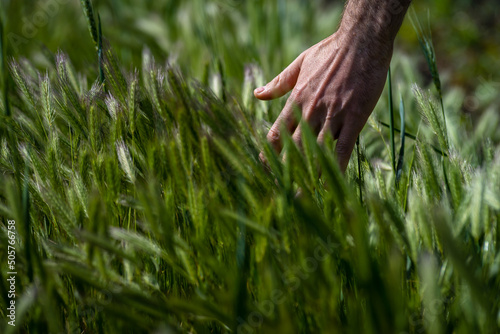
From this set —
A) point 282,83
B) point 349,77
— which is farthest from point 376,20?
point 282,83

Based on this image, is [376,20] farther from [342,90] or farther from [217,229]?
[217,229]

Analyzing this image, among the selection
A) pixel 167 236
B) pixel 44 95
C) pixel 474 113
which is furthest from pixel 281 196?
pixel 474 113

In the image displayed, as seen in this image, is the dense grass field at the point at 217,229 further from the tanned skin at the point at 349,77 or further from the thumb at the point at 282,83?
the thumb at the point at 282,83

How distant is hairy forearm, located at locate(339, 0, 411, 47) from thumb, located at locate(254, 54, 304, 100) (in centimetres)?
14

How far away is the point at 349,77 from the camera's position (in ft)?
3.35

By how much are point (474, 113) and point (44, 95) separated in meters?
2.11

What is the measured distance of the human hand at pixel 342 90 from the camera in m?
1.00

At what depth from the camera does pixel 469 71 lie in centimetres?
261

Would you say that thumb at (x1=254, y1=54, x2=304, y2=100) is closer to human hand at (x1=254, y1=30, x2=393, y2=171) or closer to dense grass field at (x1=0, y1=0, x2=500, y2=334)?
human hand at (x1=254, y1=30, x2=393, y2=171)

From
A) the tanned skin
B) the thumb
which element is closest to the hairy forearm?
the tanned skin

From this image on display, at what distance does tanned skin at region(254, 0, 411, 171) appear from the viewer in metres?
0.99

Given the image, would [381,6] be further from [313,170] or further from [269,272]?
A: [269,272]

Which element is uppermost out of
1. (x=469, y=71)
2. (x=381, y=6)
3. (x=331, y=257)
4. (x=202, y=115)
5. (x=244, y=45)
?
(x=244, y=45)

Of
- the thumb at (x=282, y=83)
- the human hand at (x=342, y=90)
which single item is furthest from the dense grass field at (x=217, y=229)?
the thumb at (x=282, y=83)
